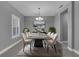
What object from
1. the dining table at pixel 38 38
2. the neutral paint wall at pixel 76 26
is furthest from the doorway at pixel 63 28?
the neutral paint wall at pixel 76 26

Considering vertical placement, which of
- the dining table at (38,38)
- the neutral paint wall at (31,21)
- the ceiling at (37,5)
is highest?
the ceiling at (37,5)

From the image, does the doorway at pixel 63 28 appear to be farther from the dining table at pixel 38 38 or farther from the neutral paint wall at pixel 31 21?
the neutral paint wall at pixel 31 21

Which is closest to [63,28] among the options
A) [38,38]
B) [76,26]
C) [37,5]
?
[37,5]

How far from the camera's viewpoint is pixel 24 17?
480 inches

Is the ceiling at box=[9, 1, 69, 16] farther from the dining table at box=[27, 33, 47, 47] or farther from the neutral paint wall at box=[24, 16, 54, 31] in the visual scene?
the neutral paint wall at box=[24, 16, 54, 31]

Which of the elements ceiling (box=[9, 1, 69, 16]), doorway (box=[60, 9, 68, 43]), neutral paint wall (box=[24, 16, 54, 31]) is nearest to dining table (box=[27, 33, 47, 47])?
ceiling (box=[9, 1, 69, 16])

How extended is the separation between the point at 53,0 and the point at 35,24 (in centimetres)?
682

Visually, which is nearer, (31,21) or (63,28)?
(63,28)

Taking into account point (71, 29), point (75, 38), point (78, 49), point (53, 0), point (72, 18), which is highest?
point (53, 0)

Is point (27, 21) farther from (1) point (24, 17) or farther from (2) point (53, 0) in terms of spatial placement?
(2) point (53, 0)

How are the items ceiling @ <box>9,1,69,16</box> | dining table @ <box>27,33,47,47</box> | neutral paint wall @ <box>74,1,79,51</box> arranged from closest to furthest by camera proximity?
neutral paint wall @ <box>74,1,79,51</box> → dining table @ <box>27,33,47,47</box> → ceiling @ <box>9,1,69,16</box>

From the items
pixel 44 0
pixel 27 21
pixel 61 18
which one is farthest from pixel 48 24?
pixel 44 0

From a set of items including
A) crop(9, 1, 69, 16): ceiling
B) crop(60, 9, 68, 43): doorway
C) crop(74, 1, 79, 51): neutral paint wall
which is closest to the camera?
crop(74, 1, 79, 51): neutral paint wall

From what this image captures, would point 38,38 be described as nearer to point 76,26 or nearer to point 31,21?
point 76,26
